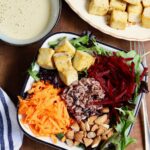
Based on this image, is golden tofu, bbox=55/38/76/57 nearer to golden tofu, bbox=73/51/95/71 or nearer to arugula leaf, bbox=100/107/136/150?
golden tofu, bbox=73/51/95/71

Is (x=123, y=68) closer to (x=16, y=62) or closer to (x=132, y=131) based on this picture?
(x=132, y=131)

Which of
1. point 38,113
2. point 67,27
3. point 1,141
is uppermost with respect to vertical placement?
point 67,27

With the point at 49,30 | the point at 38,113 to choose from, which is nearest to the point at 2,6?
the point at 49,30

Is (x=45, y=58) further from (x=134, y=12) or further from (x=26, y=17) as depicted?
(x=134, y=12)

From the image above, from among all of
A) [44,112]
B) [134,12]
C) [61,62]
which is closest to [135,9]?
[134,12]

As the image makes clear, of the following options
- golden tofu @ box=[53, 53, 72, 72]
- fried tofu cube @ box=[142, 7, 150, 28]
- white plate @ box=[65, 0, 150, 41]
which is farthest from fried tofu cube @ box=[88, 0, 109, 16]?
golden tofu @ box=[53, 53, 72, 72]

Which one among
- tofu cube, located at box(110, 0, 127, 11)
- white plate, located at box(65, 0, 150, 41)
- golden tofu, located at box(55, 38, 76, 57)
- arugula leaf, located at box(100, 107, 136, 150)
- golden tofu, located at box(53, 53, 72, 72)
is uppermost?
tofu cube, located at box(110, 0, 127, 11)
